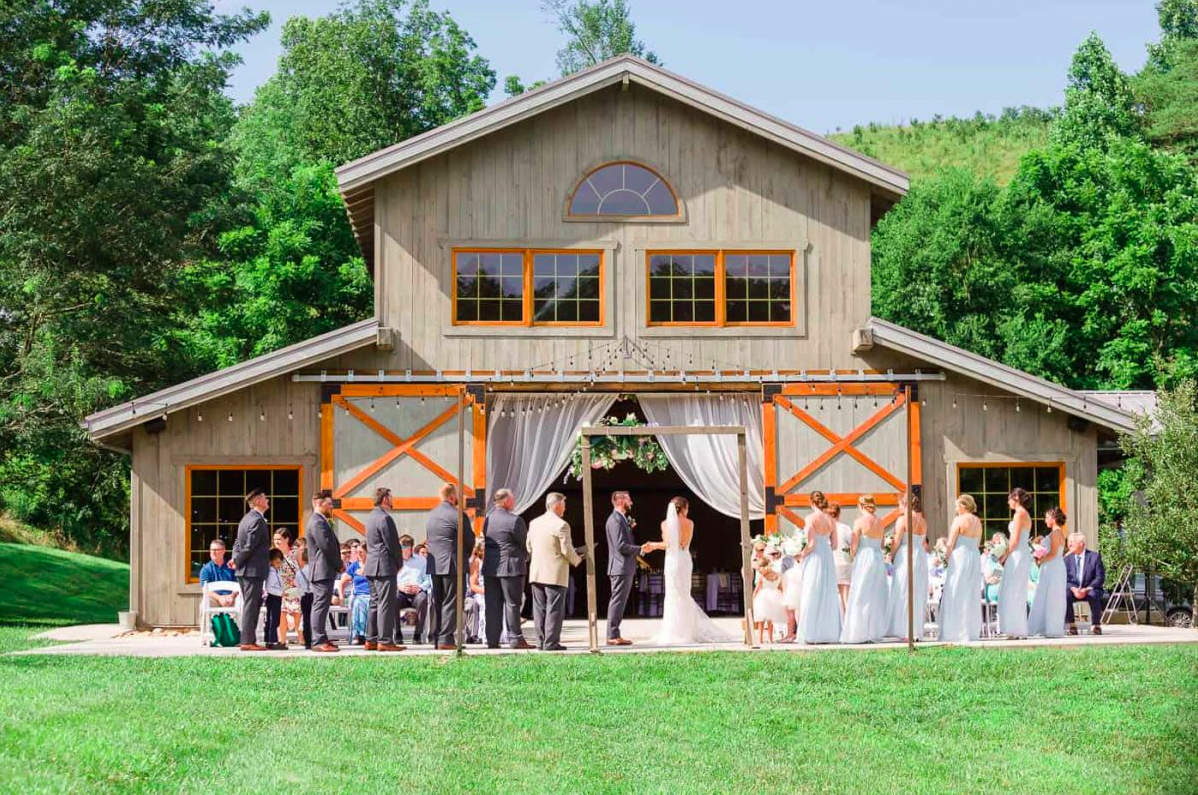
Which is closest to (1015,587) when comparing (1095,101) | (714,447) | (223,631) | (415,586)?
(714,447)

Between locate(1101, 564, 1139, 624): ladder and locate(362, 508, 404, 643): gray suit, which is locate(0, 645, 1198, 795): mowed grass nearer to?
locate(362, 508, 404, 643): gray suit

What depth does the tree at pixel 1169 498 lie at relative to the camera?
2009 centimetres

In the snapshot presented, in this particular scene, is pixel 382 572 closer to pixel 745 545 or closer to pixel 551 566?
pixel 551 566

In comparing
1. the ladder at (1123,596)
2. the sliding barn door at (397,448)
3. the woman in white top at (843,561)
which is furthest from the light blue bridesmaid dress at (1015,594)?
the sliding barn door at (397,448)

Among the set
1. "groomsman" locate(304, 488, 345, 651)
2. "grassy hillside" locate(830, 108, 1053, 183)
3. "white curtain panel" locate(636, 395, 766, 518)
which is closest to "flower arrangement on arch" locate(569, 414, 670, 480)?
"white curtain panel" locate(636, 395, 766, 518)

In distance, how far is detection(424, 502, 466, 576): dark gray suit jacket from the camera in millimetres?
15664

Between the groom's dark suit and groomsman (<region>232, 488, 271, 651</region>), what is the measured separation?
28.4ft

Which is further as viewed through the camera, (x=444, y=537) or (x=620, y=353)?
(x=620, y=353)

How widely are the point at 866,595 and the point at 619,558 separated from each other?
101 inches

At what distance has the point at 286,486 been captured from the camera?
65.1 feet

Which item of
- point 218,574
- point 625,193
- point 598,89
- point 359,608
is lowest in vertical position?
point 359,608

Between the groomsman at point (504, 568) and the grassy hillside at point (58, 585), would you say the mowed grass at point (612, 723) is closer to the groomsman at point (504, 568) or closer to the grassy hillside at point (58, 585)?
the groomsman at point (504, 568)

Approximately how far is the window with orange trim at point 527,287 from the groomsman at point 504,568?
15.1 ft

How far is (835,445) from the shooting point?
2009cm
